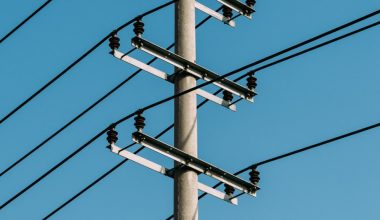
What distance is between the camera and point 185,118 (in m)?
16.2

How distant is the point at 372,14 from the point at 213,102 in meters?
3.48

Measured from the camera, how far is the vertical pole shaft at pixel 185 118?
15.7 m

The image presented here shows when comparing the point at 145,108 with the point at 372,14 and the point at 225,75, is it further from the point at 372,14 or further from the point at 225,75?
the point at 372,14

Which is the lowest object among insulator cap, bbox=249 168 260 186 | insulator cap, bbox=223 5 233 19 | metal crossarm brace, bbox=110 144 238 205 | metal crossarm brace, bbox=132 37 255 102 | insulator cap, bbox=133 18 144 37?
metal crossarm brace, bbox=110 144 238 205

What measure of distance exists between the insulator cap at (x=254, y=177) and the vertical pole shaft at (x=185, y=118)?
110 cm

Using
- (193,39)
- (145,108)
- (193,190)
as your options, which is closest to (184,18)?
(193,39)

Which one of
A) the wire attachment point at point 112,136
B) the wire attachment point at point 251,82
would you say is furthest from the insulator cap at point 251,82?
the wire attachment point at point 112,136

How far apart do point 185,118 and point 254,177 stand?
1480mm

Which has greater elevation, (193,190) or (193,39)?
(193,39)

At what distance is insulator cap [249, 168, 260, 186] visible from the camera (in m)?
16.9

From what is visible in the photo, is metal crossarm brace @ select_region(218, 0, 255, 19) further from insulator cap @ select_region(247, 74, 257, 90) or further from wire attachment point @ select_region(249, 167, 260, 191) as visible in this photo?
wire attachment point @ select_region(249, 167, 260, 191)

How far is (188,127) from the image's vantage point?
53.0ft

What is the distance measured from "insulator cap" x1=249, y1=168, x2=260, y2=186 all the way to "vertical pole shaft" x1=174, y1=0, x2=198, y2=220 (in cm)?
110

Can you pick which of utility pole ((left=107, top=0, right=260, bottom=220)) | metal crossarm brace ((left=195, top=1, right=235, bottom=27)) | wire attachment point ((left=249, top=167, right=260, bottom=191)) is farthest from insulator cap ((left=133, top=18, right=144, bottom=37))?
wire attachment point ((left=249, top=167, right=260, bottom=191))
